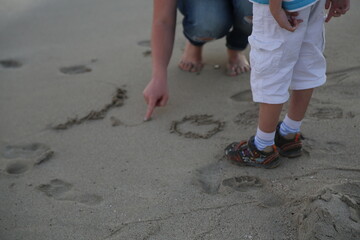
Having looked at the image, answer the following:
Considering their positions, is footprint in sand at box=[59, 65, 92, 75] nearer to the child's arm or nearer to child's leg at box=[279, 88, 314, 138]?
child's leg at box=[279, 88, 314, 138]

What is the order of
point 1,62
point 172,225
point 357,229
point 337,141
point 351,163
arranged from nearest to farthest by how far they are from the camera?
point 357,229
point 172,225
point 351,163
point 337,141
point 1,62

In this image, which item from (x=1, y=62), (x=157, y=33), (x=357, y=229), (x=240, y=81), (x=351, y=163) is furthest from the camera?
(x=1, y=62)

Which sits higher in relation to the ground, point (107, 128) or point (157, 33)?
point (157, 33)

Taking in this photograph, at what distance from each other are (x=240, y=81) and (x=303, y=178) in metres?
0.98

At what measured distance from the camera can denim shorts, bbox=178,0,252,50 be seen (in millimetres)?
2533

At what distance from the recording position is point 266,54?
167cm

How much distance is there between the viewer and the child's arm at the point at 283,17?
156cm

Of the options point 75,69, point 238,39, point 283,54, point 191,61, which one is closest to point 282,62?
point 283,54

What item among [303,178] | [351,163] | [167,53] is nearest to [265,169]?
[303,178]

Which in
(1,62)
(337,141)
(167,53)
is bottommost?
(1,62)

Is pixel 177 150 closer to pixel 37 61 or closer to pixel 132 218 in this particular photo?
pixel 132 218

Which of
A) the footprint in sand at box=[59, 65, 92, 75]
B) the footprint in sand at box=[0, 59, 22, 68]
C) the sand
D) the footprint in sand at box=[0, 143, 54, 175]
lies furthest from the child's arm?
the footprint in sand at box=[0, 59, 22, 68]

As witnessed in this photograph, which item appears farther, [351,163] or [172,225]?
[351,163]

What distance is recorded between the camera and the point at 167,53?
2.24 metres
